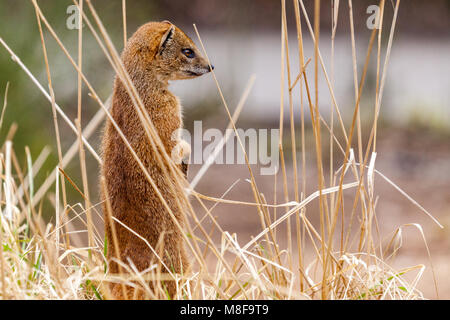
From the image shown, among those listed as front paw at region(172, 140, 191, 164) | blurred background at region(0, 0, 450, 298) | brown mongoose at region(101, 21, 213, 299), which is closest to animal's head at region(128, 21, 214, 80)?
brown mongoose at region(101, 21, 213, 299)

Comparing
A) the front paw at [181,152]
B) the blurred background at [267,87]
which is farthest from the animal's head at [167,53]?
the blurred background at [267,87]

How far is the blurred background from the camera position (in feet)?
6.48

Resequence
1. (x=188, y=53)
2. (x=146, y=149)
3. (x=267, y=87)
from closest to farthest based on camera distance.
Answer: (x=146, y=149) < (x=188, y=53) < (x=267, y=87)

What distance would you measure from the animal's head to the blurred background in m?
0.92

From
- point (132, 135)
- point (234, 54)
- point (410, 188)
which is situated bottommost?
point (410, 188)

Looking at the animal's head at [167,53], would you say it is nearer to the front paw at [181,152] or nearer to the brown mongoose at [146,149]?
the brown mongoose at [146,149]

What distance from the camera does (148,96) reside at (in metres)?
0.99

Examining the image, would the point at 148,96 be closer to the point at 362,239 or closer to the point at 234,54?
the point at 362,239

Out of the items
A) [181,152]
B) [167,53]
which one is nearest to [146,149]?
[181,152]

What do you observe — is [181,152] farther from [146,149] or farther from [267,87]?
[267,87]

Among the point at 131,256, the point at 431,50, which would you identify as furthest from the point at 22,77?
the point at 431,50

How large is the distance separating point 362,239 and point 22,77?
1.36 metres

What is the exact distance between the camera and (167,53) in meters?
1.01

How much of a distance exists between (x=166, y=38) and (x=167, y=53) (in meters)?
0.03
